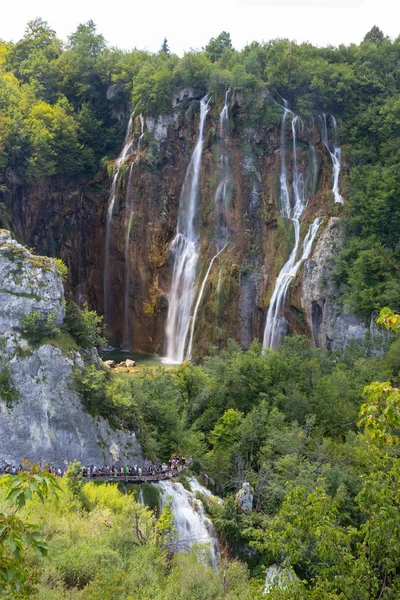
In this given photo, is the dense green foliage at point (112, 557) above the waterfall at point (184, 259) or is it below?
below

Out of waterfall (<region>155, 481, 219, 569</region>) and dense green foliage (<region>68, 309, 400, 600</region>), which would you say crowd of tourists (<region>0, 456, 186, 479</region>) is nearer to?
waterfall (<region>155, 481, 219, 569</region>)

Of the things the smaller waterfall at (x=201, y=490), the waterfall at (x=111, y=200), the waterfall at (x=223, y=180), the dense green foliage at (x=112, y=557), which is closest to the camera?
the dense green foliage at (x=112, y=557)

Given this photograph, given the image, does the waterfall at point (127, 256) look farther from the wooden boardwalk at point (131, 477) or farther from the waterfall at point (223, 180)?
the wooden boardwalk at point (131, 477)

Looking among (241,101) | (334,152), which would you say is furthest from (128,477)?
(241,101)

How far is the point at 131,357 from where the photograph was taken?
42469mm

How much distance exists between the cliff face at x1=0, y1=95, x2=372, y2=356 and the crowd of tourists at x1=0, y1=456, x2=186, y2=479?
17.6m

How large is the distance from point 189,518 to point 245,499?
94.9 inches

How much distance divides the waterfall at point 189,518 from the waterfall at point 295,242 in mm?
18735

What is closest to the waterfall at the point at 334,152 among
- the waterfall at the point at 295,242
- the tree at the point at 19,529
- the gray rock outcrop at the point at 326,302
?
the waterfall at the point at 295,242

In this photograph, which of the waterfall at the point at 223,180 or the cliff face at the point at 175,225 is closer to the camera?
the cliff face at the point at 175,225

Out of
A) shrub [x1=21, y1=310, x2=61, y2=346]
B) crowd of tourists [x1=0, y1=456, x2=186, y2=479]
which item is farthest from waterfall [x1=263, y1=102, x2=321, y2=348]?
shrub [x1=21, y1=310, x2=61, y2=346]

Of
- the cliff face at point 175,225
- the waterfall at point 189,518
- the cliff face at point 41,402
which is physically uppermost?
the cliff face at point 175,225

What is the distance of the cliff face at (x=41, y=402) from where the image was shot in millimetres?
19219

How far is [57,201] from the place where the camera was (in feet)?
154
